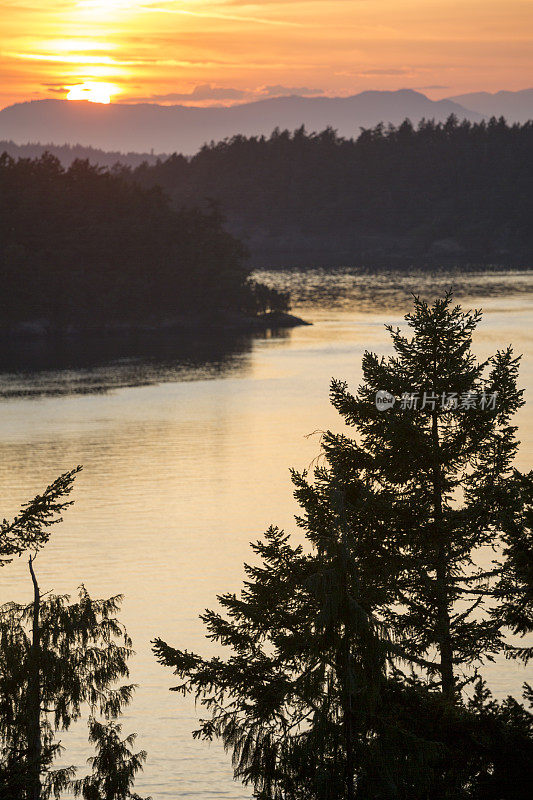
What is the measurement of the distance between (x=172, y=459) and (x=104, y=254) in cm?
6777

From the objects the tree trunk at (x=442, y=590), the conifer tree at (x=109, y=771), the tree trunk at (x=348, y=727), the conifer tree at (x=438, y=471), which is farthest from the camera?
the conifer tree at (x=438, y=471)

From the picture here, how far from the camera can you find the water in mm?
32438

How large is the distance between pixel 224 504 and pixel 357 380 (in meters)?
33.3

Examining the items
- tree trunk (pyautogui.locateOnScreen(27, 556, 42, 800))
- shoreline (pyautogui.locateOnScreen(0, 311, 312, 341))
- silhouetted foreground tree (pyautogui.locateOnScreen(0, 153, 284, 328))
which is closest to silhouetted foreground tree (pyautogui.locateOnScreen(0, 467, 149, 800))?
tree trunk (pyautogui.locateOnScreen(27, 556, 42, 800))

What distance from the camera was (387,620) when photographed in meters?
19.2

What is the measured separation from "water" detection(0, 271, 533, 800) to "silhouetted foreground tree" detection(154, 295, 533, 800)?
10.0m

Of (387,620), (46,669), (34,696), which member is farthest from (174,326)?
(34,696)

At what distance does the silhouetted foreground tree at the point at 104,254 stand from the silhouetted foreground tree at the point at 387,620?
328ft

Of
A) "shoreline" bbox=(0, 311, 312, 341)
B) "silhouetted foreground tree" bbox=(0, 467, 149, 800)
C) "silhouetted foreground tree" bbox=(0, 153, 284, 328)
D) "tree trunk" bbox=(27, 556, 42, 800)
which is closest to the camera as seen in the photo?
"tree trunk" bbox=(27, 556, 42, 800)

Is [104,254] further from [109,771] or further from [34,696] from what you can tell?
[34,696]

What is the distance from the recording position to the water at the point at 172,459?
32438 mm

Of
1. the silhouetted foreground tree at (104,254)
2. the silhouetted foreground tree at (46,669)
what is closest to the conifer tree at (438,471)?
the silhouetted foreground tree at (46,669)

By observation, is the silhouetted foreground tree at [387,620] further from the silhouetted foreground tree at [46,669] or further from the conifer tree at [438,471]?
the silhouetted foreground tree at [46,669]

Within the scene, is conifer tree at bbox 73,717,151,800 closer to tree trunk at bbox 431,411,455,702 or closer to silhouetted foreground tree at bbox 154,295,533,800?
silhouetted foreground tree at bbox 154,295,533,800
